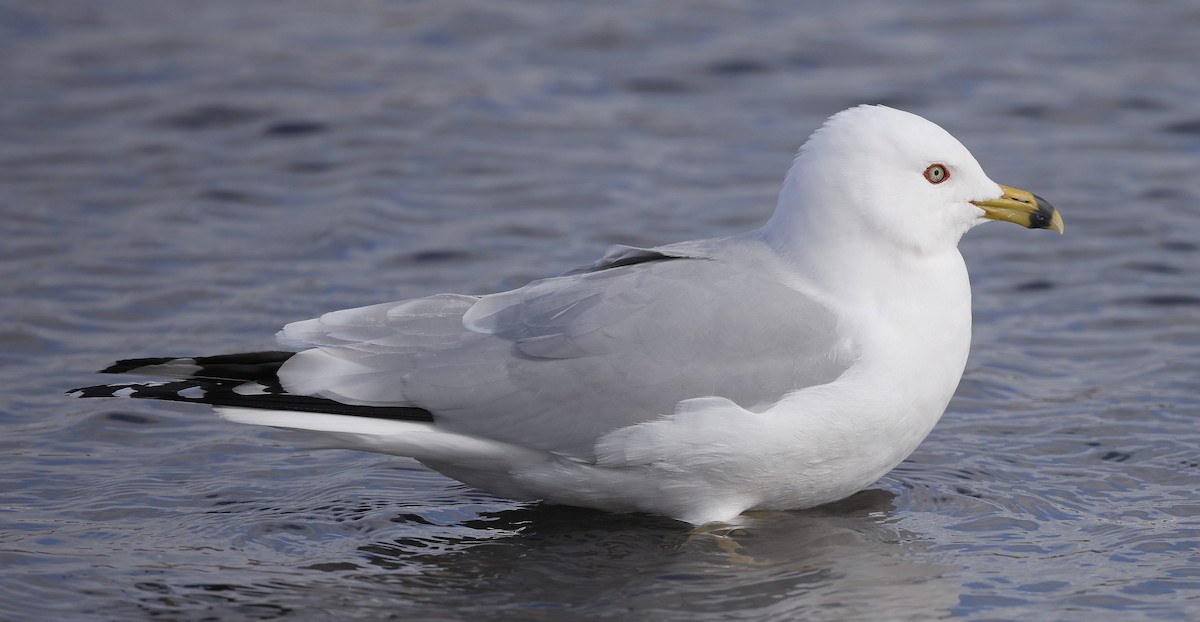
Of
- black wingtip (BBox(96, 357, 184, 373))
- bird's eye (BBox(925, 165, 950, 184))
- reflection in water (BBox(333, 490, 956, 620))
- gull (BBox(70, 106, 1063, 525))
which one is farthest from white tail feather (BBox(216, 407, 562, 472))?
bird's eye (BBox(925, 165, 950, 184))

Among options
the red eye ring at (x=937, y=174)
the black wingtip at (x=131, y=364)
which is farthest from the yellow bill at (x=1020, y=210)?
the black wingtip at (x=131, y=364)

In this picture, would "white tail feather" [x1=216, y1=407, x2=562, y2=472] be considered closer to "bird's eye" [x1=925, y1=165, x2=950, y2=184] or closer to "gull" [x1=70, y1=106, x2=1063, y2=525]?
"gull" [x1=70, y1=106, x2=1063, y2=525]

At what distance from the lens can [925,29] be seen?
43.3 feet

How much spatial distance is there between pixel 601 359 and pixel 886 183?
1315mm

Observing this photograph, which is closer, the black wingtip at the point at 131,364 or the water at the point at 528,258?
the black wingtip at the point at 131,364

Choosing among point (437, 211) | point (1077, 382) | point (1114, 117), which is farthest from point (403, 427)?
point (1114, 117)

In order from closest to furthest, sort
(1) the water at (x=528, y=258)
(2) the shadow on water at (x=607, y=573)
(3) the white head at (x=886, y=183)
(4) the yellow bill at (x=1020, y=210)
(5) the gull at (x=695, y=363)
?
(2) the shadow on water at (x=607, y=573), (5) the gull at (x=695, y=363), (1) the water at (x=528, y=258), (3) the white head at (x=886, y=183), (4) the yellow bill at (x=1020, y=210)

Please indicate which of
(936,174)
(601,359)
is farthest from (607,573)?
(936,174)

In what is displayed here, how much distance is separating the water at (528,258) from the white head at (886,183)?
1227mm

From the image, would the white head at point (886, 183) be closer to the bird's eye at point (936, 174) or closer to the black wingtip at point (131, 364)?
the bird's eye at point (936, 174)

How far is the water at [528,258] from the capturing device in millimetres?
5852

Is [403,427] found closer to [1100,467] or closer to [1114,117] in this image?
[1100,467]

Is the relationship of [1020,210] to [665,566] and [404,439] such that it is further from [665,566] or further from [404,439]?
[404,439]

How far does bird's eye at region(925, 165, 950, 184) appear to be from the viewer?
6.07 m
